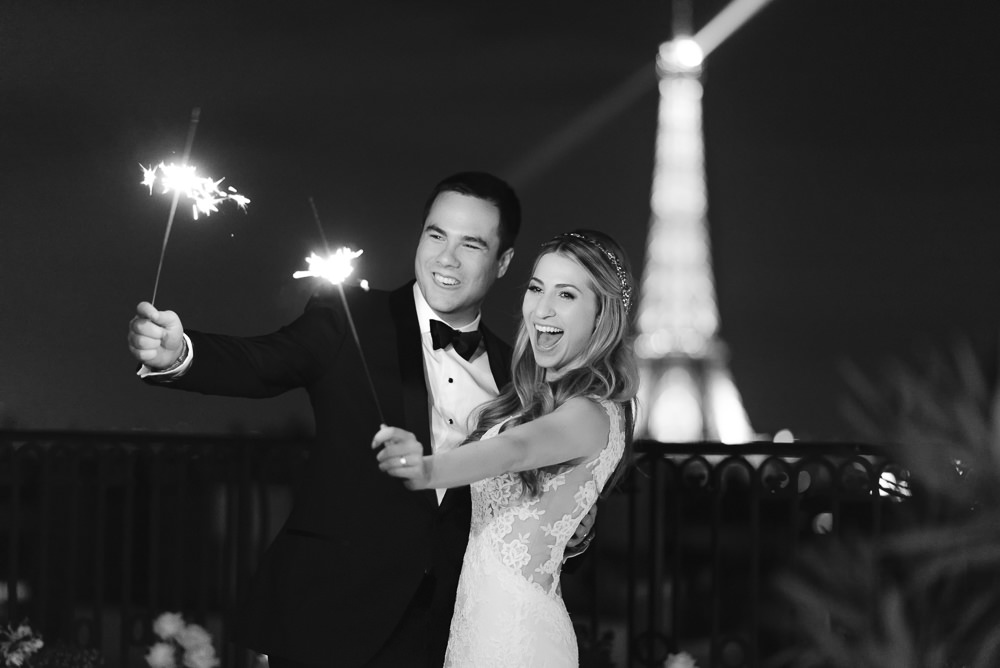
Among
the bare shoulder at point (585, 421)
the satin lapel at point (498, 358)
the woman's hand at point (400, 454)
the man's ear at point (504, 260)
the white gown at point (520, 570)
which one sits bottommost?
the white gown at point (520, 570)

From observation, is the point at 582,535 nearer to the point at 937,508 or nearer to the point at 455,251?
the point at 455,251

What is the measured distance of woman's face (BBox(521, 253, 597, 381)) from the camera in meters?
3.33

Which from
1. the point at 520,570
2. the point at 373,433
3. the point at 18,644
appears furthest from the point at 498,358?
the point at 18,644

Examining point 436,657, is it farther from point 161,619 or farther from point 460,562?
point 161,619

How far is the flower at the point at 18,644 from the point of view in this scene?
6512mm

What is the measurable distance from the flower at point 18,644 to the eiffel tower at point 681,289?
36.1 m

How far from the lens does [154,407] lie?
535 inches

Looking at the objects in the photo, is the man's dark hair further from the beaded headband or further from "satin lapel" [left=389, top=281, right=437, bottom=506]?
the beaded headband

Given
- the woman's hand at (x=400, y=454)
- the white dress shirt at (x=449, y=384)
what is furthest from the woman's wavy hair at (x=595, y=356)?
the woman's hand at (x=400, y=454)

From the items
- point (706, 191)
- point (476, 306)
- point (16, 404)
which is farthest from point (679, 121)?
point (476, 306)

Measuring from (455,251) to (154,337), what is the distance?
1055mm

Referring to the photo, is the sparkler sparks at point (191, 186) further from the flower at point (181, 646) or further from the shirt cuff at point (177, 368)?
the flower at point (181, 646)

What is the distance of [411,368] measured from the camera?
365 centimetres

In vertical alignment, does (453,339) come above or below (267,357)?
above
